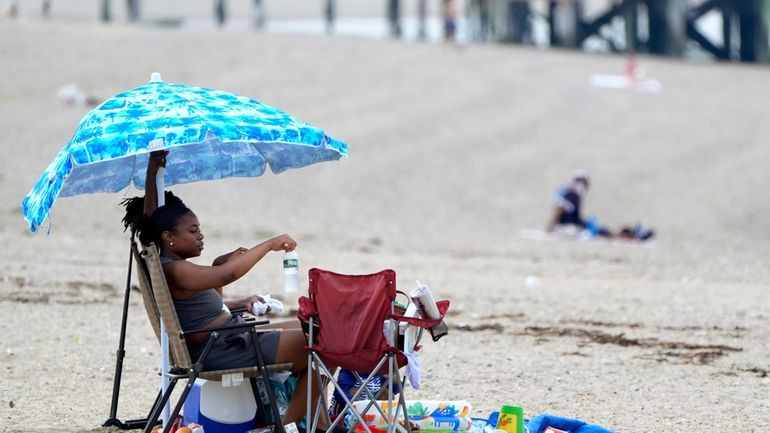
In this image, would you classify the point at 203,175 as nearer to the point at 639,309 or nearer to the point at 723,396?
the point at 723,396

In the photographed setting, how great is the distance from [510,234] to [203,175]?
977cm

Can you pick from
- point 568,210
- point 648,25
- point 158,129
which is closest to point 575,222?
point 568,210

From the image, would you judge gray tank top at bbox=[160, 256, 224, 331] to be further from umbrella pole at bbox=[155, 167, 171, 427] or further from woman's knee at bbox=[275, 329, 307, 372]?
woman's knee at bbox=[275, 329, 307, 372]

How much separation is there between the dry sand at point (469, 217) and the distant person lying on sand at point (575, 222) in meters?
0.41

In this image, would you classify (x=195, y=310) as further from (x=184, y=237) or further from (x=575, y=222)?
(x=575, y=222)

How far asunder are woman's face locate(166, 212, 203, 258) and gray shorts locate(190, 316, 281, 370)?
1.28 ft

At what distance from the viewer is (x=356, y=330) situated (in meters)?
5.82

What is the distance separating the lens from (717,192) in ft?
61.9

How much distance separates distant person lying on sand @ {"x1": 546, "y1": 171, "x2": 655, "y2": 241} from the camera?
52.1ft

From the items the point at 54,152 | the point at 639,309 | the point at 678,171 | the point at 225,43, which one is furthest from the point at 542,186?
the point at 225,43

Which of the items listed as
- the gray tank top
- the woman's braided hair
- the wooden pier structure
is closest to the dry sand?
the gray tank top

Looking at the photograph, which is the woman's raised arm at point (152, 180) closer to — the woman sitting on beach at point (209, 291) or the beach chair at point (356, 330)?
the woman sitting on beach at point (209, 291)

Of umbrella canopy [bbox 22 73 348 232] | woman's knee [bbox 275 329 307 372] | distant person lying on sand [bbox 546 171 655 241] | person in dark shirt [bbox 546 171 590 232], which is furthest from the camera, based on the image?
person in dark shirt [bbox 546 171 590 232]

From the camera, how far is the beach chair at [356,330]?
19.0 feet
